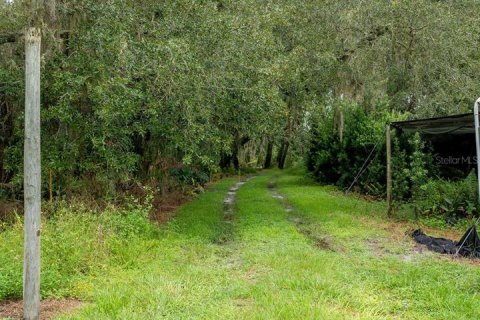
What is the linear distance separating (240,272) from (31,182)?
2.83 m

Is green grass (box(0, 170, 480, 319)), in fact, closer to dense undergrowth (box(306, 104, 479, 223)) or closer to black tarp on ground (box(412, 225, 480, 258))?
black tarp on ground (box(412, 225, 480, 258))

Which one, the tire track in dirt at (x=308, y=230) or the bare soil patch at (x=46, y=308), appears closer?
the bare soil patch at (x=46, y=308)

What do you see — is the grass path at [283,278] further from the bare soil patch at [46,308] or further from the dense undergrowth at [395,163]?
the dense undergrowth at [395,163]

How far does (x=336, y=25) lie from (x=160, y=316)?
39.2ft

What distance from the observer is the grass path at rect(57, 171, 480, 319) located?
14.4 feet

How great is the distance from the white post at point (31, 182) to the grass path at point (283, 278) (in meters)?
0.38

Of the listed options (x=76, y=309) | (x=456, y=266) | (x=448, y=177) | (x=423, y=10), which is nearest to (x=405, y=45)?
(x=423, y=10)

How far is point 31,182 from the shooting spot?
4156 mm

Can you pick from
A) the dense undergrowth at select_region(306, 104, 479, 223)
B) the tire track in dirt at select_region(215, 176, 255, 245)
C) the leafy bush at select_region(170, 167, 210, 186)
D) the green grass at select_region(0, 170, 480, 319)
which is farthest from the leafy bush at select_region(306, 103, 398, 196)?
the green grass at select_region(0, 170, 480, 319)

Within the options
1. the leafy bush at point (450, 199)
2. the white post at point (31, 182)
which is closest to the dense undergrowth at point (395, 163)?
the leafy bush at point (450, 199)

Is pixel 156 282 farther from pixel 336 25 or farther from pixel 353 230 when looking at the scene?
pixel 336 25

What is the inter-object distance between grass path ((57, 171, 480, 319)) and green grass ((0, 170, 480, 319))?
1 centimetres

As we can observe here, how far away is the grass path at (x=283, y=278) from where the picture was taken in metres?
4.40

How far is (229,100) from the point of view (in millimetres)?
9234
